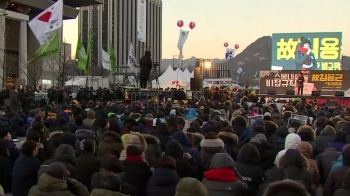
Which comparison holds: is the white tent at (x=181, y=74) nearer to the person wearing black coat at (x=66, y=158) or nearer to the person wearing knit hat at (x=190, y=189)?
the person wearing black coat at (x=66, y=158)

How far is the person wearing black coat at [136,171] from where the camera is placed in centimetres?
598

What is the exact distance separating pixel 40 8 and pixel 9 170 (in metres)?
45.9

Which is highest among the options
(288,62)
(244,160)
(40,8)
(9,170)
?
(40,8)

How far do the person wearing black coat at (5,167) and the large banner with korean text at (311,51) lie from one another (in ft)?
108

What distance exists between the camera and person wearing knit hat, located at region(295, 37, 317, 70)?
37438mm

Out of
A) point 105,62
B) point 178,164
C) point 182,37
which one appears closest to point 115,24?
point 182,37

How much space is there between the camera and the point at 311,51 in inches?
1484

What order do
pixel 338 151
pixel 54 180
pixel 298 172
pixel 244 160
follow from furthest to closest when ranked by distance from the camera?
pixel 338 151 → pixel 244 160 → pixel 298 172 → pixel 54 180

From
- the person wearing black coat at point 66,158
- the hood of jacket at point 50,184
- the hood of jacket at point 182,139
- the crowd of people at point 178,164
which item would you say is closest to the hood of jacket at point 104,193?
the crowd of people at point 178,164

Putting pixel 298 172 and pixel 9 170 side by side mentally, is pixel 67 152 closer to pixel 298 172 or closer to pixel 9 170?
pixel 9 170

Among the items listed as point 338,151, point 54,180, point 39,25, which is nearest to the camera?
point 54,180

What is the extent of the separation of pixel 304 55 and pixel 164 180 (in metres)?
34.7

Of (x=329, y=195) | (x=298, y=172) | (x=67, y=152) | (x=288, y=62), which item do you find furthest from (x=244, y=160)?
(x=288, y=62)

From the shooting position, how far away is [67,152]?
21.4 ft
